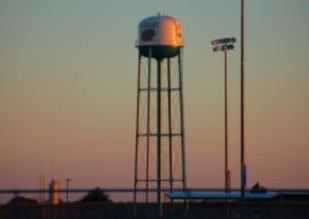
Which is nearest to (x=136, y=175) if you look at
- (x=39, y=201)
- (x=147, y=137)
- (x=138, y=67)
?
(x=147, y=137)

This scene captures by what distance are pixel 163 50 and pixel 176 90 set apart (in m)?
2.63

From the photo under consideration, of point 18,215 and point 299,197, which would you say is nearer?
point 18,215

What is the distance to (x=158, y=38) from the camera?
200 ft

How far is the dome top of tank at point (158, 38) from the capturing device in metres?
60.8

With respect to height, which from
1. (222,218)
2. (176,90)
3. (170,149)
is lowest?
(222,218)

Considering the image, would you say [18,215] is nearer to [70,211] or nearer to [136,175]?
[70,211]

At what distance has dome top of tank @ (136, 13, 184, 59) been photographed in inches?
2392

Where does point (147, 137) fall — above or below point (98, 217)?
above

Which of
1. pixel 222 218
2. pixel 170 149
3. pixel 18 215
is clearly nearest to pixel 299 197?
pixel 170 149

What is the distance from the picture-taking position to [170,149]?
60.2 metres

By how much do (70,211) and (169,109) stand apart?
2503 cm

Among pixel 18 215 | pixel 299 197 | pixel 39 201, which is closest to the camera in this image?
pixel 18 215

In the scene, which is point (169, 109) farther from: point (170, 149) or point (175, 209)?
point (175, 209)

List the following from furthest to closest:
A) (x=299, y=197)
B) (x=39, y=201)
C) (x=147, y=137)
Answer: (x=147, y=137) → (x=299, y=197) → (x=39, y=201)
